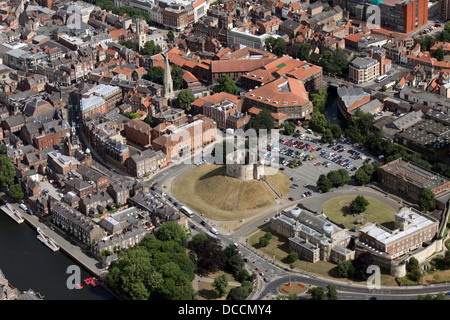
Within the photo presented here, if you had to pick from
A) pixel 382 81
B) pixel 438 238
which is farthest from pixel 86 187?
pixel 382 81

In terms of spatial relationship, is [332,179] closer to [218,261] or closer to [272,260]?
[272,260]

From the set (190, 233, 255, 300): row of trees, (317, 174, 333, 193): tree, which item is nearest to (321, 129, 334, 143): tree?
(317, 174, 333, 193): tree

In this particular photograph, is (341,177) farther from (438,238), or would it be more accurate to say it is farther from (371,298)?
(371,298)

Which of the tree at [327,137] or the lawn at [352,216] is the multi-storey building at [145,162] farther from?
the lawn at [352,216]

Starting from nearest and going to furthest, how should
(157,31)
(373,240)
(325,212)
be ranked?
(373,240)
(325,212)
(157,31)

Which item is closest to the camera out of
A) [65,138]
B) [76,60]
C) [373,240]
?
[373,240]
